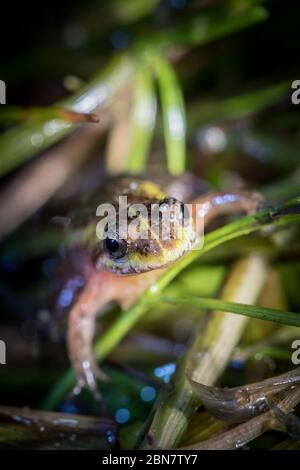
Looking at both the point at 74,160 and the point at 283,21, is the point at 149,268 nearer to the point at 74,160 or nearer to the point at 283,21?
the point at 74,160

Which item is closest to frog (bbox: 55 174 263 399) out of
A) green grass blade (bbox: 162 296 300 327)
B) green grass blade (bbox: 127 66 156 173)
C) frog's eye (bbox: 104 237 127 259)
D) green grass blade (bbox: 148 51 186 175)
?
frog's eye (bbox: 104 237 127 259)

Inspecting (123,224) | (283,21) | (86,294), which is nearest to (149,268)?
(123,224)

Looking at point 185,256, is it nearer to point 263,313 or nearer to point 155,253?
point 155,253

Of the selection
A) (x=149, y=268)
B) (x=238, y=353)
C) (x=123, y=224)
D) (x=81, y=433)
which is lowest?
(x=81, y=433)

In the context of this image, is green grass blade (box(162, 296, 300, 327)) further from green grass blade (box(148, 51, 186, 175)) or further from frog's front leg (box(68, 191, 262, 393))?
green grass blade (box(148, 51, 186, 175))

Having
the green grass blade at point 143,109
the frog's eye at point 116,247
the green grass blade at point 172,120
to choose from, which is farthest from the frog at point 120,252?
the green grass blade at point 143,109

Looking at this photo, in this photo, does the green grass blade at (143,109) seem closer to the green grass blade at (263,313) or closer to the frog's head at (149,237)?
the frog's head at (149,237)

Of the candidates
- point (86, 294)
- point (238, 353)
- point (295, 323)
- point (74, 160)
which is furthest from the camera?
point (74, 160)

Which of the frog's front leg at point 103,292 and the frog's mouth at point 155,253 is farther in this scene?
the frog's front leg at point 103,292
